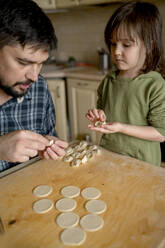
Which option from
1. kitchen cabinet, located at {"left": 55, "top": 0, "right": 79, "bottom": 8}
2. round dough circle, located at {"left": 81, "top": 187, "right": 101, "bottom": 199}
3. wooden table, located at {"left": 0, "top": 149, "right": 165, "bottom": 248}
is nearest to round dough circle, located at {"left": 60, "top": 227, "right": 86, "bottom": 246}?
wooden table, located at {"left": 0, "top": 149, "right": 165, "bottom": 248}

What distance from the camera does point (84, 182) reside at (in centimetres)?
79

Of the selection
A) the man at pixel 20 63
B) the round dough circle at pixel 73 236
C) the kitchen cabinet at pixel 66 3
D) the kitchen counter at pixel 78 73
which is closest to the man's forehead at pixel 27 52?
the man at pixel 20 63

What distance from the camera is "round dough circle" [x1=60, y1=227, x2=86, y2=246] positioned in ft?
1.86

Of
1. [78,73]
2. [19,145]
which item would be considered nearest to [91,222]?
[19,145]

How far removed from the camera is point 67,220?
2.09 ft

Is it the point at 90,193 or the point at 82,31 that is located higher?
the point at 82,31

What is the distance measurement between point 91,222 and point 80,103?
5.95ft

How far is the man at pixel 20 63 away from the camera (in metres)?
0.71

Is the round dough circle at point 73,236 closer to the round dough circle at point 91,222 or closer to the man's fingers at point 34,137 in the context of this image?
the round dough circle at point 91,222

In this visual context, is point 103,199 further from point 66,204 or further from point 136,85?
point 136,85

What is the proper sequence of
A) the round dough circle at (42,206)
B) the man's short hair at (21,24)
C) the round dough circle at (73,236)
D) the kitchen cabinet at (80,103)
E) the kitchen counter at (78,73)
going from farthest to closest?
the kitchen cabinet at (80,103)
the kitchen counter at (78,73)
the man's short hair at (21,24)
the round dough circle at (42,206)
the round dough circle at (73,236)

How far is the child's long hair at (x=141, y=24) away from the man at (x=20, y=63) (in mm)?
313

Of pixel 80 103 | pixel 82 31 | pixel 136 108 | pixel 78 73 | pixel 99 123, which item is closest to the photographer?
pixel 99 123

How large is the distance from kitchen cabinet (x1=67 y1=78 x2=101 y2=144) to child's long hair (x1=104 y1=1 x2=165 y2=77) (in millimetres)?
1100
